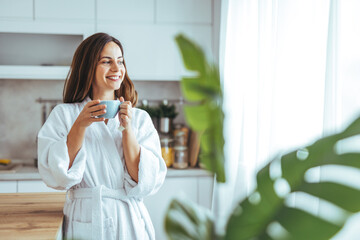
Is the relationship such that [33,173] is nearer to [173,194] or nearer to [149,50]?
[173,194]

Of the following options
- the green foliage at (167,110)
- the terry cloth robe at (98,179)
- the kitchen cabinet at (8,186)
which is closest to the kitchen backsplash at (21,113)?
the kitchen cabinet at (8,186)

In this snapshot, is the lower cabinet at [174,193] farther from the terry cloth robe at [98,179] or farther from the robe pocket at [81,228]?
the robe pocket at [81,228]

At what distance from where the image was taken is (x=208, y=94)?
1.30 ft

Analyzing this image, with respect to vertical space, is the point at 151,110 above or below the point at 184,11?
below

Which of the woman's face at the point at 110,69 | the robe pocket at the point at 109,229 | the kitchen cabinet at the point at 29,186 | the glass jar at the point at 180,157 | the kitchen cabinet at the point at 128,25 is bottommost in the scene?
the kitchen cabinet at the point at 29,186

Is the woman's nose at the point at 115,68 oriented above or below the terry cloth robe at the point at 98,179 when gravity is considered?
above

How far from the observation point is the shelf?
2.88m

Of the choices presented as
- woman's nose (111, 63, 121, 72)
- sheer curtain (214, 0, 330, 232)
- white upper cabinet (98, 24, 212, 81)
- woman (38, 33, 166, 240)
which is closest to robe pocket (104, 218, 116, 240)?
woman (38, 33, 166, 240)

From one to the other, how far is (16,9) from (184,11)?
47.5 inches

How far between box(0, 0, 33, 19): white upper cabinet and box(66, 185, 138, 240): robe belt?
1781 millimetres

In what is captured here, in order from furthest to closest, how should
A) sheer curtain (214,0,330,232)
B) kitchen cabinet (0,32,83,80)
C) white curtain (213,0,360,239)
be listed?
kitchen cabinet (0,32,83,80)
sheer curtain (214,0,330,232)
white curtain (213,0,360,239)

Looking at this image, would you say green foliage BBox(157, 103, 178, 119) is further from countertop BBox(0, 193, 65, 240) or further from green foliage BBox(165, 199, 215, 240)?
green foliage BBox(165, 199, 215, 240)

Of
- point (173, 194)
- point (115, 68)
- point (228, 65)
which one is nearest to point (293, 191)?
point (115, 68)

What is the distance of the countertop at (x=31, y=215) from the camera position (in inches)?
49.0
